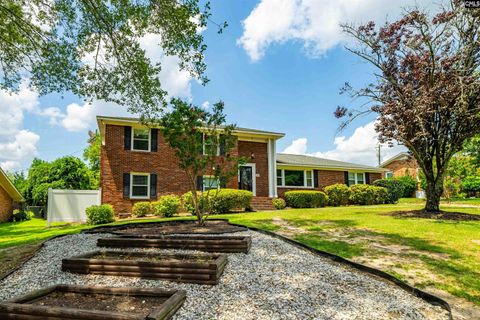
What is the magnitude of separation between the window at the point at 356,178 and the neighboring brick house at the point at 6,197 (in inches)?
961

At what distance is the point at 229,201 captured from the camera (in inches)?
586

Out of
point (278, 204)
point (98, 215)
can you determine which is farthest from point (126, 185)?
point (278, 204)

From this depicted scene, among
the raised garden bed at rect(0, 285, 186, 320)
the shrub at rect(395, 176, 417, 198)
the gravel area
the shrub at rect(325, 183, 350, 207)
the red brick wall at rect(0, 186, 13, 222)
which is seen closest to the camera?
the raised garden bed at rect(0, 285, 186, 320)

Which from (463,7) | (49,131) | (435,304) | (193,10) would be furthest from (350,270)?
(49,131)

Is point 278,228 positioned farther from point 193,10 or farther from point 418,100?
point 418,100

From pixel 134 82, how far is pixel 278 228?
645cm

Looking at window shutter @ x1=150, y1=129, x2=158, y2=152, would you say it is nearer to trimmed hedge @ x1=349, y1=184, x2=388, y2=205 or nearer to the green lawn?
the green lawn

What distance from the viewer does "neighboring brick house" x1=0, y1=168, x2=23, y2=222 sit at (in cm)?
1864

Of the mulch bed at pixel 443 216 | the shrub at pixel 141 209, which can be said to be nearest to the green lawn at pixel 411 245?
the mulch bed at pixel 443 216

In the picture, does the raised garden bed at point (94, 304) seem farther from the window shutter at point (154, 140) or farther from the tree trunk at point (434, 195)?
the window shutter at point (154, 140)

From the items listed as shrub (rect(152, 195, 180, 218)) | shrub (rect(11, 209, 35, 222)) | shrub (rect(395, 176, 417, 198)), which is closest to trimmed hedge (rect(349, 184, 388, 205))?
shrub (rect(395, 176, 417, 198))

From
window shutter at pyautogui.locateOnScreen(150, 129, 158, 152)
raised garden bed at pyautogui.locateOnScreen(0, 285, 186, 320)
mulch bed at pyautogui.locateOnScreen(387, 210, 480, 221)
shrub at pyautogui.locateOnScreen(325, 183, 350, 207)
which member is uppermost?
window shutter at pyautogui.locateOnScreen(150, 129, 158, 152)

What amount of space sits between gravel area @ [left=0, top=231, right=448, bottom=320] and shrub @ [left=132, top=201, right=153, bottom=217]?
345 inches

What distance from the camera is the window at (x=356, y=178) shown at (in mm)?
23344
